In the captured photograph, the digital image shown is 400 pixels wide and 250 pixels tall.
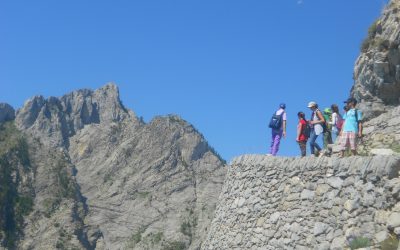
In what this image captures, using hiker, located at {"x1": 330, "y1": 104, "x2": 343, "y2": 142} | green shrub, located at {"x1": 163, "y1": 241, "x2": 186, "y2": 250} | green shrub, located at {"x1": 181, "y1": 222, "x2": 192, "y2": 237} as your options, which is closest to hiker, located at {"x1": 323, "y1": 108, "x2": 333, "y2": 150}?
hiker, located at {"x1": 330, "y1": 104, "x2": 343, "y2": 142}

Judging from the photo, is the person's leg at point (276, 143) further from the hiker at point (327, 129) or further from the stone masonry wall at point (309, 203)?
the hiker at point (327, 129)

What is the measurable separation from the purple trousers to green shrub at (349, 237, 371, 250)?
659cm

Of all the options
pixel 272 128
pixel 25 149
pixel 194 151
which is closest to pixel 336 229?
pixel 272 128

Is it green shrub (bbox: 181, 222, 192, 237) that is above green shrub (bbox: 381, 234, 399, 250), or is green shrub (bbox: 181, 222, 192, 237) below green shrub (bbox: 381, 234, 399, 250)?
above

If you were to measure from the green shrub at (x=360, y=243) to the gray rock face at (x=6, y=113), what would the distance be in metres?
191

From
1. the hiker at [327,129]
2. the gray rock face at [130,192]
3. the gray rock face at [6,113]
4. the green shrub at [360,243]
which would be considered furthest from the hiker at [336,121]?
the gray rock face at [6,113]

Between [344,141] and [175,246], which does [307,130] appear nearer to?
[344,141]

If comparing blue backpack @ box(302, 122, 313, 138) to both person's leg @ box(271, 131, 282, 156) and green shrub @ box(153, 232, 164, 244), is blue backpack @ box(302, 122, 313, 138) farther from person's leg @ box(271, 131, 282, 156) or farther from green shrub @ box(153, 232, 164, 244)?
green shrub @ box(153, 232, 164, 244)

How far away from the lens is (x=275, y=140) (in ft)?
57.7

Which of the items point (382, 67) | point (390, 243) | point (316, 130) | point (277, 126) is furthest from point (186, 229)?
point (390, 243)

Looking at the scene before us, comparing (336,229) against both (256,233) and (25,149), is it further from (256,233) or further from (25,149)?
(25,149)

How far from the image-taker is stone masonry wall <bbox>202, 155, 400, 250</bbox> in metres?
11.1

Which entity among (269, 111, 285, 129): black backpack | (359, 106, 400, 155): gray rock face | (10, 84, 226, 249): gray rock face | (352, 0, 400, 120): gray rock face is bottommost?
(359, 106, 400, 155): gray rock face

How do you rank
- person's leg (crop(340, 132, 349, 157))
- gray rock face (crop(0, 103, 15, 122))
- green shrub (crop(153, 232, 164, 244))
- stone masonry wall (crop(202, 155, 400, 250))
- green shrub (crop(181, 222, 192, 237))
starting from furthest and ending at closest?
gray rock face (crop(0, 103, 15, 122)), green shrub (crop(153, 232, 164, 244)), green shrub (crop(181, 222, 192, 237)), person's leg (crop(340, 132, 349, 157)), stone masonry wall (crop(202, 155, 400, 250))
